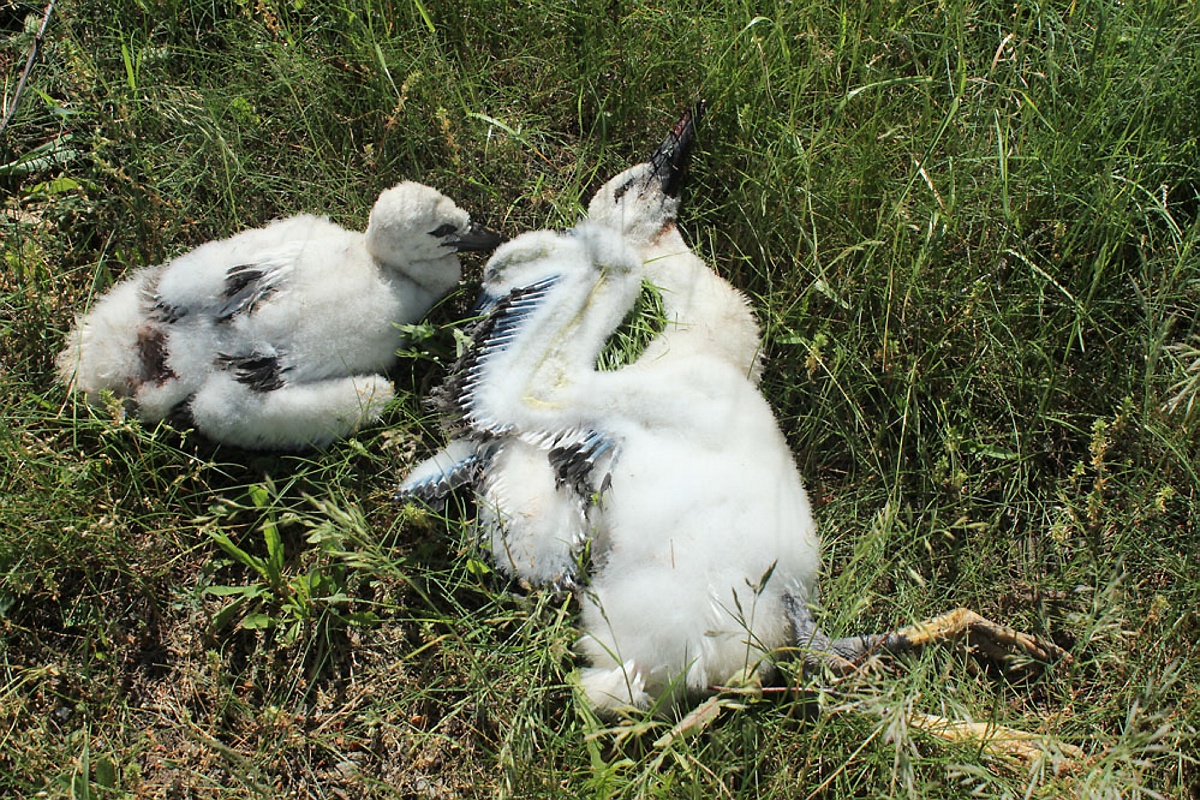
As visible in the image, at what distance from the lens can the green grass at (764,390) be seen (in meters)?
2.66

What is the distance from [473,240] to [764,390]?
1.01m

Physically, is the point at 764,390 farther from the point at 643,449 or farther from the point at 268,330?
the point at 268,330

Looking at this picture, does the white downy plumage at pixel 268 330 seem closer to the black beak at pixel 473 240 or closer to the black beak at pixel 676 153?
the black beak at pixel 473 240

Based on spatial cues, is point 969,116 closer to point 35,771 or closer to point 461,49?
point 461,49

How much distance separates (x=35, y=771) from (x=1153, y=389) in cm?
327

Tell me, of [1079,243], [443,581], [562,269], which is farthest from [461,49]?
[1079,243]

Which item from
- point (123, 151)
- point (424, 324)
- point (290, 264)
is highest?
point (123, 151)

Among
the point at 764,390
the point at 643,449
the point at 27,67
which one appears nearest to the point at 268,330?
the point at 643,449

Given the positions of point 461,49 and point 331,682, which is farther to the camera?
point 461,49

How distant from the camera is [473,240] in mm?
2977

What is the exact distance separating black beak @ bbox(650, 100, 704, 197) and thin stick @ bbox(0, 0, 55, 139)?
6.75ft

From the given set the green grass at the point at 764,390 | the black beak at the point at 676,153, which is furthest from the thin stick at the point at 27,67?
the black beak at the point at 676,153

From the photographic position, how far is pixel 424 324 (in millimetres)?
3014

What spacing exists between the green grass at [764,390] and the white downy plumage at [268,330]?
0.15 m
